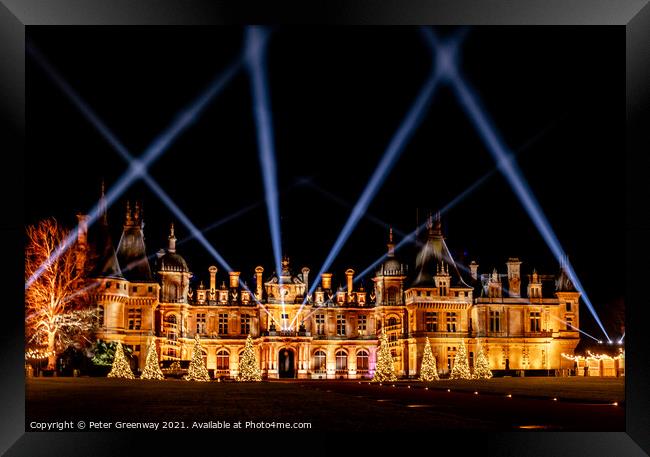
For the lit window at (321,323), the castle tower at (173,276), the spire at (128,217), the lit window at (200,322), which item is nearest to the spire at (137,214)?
the spire at (128,217)

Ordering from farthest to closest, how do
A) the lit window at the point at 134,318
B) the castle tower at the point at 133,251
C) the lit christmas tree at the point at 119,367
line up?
the lit window at the point at 134,318 → the castle tower at the point at 133,251 → the lit christmas tree at the point at 119,367

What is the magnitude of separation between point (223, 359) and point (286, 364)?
3.82 m

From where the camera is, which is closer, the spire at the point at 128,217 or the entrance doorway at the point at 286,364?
the spire at the point at 128,217

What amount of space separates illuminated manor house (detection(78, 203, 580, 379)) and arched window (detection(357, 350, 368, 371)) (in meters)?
0.06

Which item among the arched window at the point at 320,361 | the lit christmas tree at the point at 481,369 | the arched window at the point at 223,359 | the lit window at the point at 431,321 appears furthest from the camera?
the arched window at the point at 320,361

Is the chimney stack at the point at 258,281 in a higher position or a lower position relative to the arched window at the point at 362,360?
higher

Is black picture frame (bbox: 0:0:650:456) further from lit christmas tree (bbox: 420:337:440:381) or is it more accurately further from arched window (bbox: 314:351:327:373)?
arched window (bbox: 314:351:327:373)

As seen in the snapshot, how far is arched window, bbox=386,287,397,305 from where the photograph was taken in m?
51.6

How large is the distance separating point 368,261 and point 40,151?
90.5 feet

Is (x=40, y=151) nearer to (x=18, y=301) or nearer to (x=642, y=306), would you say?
(x=18, y=301)

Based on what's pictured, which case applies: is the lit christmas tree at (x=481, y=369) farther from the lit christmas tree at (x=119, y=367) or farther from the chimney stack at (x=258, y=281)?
the lit christmas tree at (x=119, y=367)
